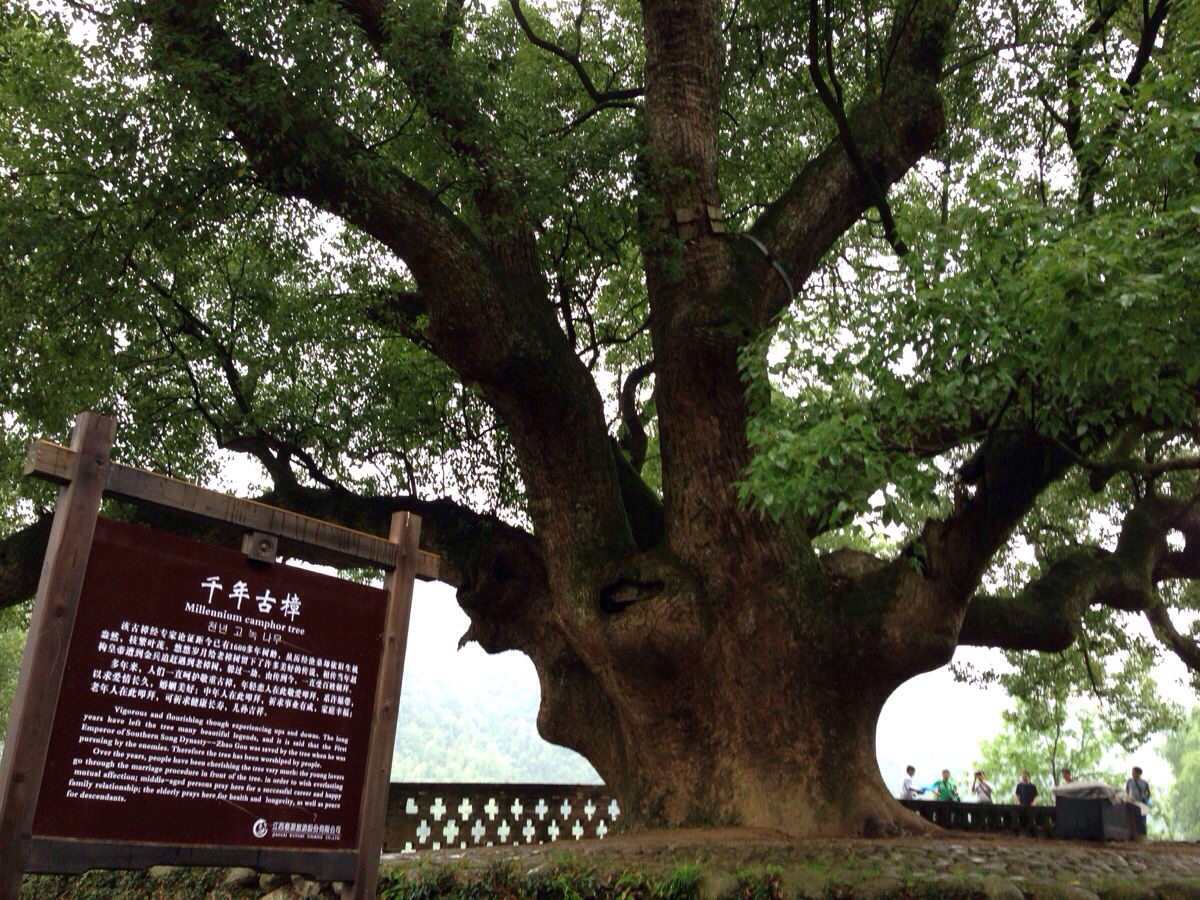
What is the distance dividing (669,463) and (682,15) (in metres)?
4.71

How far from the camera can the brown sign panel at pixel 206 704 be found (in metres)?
4.12

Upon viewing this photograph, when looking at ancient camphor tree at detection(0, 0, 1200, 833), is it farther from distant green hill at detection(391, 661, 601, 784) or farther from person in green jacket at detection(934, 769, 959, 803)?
distant green hill at detection(391, 661, 601, 784)

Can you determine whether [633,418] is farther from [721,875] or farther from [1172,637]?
[1172,637]

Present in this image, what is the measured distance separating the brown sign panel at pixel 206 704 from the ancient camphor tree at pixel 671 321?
2.93 metres

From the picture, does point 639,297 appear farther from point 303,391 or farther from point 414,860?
point 414,860

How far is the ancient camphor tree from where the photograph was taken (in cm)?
641

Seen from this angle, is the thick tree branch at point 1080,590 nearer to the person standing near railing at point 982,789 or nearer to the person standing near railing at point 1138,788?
the person standing near railing at point 1138,788

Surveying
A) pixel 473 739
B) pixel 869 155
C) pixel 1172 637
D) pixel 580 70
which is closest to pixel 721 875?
pixel 869 155

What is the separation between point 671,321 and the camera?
9164 mm

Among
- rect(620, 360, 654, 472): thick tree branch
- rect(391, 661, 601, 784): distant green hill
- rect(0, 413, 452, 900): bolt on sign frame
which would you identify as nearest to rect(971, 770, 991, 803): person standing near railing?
rect(620, 360, 654, 472): thick tree branch

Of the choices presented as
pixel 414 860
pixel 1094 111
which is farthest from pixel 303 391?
pixel 1094 111

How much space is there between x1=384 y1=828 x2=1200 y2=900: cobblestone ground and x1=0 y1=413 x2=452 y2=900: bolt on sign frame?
99.9 inches

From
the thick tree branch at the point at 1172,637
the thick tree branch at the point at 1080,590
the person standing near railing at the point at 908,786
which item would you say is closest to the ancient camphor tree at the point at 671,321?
the thick tree branch at the point at 1080,590

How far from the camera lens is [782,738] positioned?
848 centimetres
